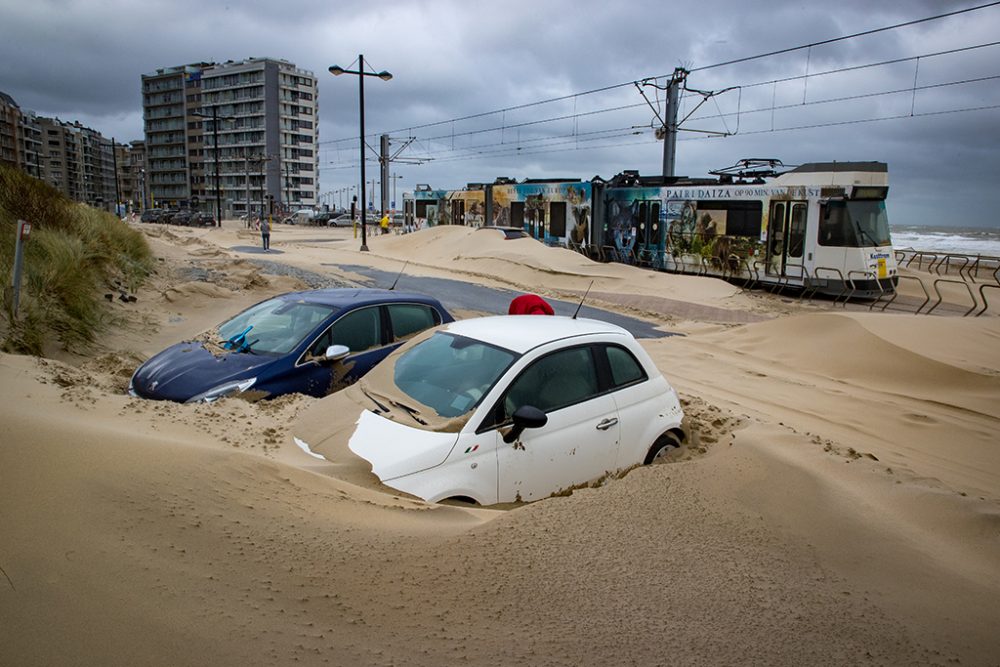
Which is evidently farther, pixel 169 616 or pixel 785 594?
pixel 785 594

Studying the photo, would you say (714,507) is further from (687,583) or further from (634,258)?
(634,258)

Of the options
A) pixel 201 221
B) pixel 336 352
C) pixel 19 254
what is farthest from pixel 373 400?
pixel 201 221

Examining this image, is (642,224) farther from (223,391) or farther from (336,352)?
(223,391)

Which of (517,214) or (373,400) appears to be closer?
(373,400)

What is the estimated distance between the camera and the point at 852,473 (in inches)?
202

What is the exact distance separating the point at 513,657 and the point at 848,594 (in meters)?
1.74

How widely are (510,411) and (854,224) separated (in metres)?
18.6

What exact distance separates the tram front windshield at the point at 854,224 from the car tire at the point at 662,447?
16.9 m

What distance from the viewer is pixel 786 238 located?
2139 cm

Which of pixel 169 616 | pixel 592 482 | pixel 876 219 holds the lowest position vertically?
pixel 592 482

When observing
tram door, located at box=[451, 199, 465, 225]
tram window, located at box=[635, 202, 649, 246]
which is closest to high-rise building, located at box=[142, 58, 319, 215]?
tram door, located at box=[451, 199, 465, 225]

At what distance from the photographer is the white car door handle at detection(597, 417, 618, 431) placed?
16.9 ft

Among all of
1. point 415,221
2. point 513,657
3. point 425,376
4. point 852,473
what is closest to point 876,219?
point 852,473

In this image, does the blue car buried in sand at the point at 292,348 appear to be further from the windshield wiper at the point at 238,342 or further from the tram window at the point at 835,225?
the tram window at the point at 835,225
